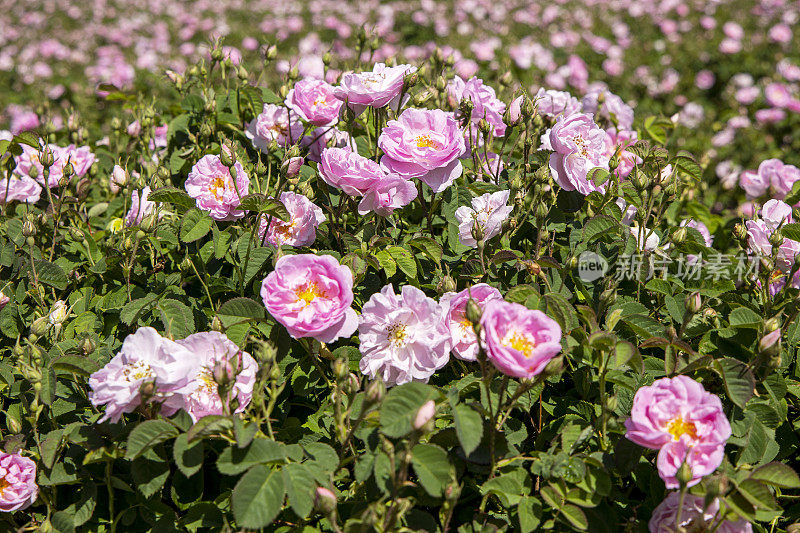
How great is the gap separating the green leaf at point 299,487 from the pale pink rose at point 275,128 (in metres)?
1.20

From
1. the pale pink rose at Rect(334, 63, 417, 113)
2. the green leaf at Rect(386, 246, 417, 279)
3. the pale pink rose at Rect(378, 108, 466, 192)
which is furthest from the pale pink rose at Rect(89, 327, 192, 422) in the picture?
the pale pink rose at Rect(334, 63, 417, 113)

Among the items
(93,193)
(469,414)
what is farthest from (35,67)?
(469,414)

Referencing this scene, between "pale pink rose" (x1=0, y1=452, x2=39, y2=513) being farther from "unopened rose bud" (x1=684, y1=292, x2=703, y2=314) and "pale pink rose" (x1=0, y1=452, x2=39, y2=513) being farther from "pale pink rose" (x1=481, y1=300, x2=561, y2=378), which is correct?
"unopened rose bud" (x1=684, y1=292, x2=703, y2=314)

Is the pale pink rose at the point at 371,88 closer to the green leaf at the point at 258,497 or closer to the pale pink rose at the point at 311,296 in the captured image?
the pale pink rose at the point at 311,296

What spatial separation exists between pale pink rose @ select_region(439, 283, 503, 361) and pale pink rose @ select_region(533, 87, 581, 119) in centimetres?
98

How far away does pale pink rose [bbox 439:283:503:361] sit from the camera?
5.21ft

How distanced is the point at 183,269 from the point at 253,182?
1.36ft

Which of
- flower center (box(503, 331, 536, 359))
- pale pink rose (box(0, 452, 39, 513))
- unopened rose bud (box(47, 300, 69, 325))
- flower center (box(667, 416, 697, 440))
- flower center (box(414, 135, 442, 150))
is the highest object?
flower center (box(414, 135, 442, 150))

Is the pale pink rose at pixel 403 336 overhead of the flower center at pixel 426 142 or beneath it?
beneath

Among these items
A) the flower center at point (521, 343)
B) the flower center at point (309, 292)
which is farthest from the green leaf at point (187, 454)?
the flower center at point (521, 343)

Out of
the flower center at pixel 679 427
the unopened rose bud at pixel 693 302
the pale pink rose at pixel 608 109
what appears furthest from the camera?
the pale pink rose at pixel 608 109

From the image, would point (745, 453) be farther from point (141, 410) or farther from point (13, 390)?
point (13, 390)

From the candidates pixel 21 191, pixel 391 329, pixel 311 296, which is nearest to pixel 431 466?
pixel 391 329

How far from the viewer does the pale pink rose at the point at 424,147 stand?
178cm
